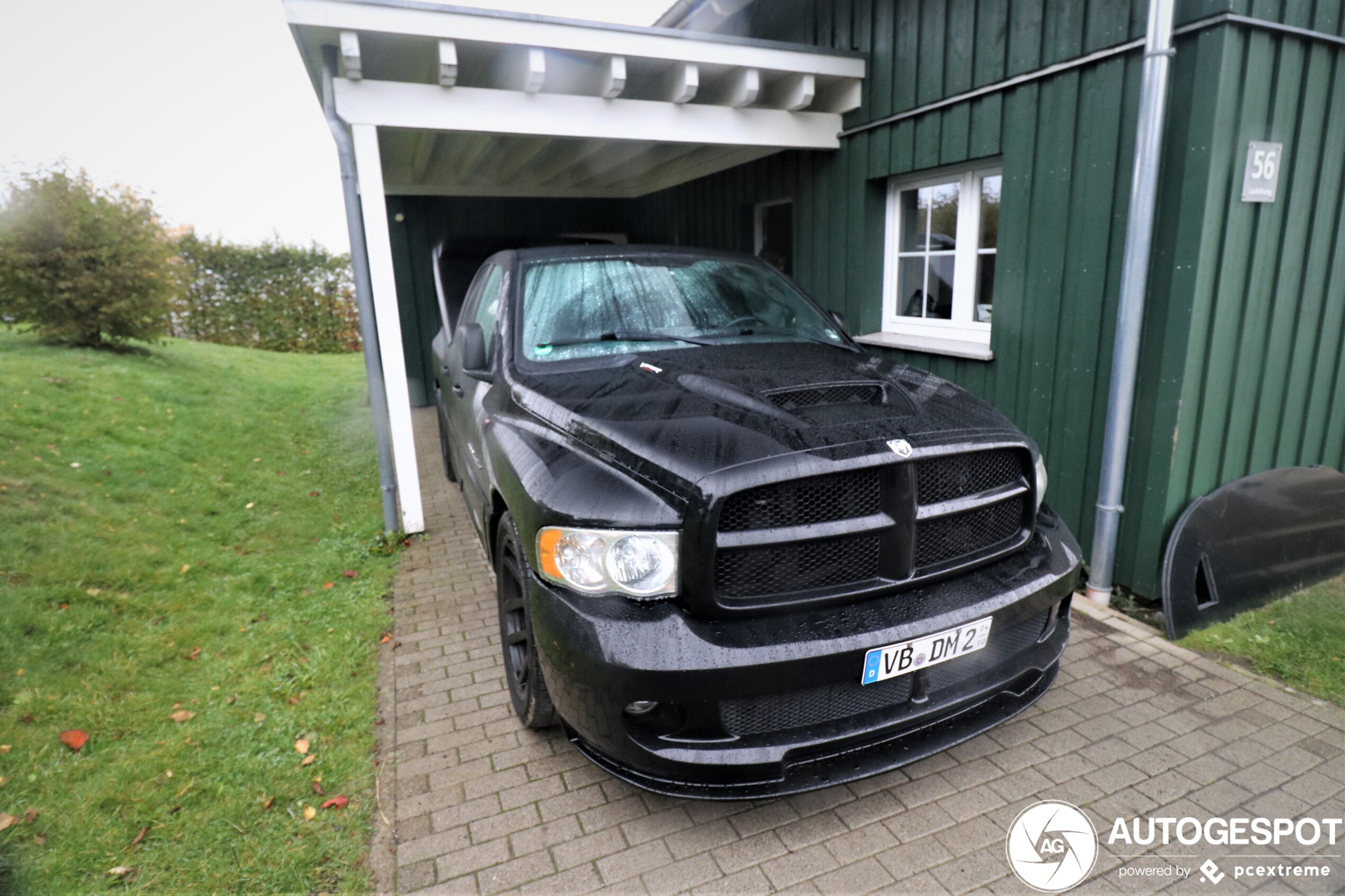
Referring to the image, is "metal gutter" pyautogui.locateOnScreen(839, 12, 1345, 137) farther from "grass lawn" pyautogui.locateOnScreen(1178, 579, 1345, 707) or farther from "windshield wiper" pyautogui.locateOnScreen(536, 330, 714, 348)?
"grass lawn" pyautogui.locateOnScreen(1178, 579, 1345, 707)

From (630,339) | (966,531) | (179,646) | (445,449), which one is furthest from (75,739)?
(445,449)

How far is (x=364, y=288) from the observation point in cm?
473

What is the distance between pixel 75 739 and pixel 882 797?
10.1ft

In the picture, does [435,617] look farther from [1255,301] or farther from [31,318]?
[31,318]

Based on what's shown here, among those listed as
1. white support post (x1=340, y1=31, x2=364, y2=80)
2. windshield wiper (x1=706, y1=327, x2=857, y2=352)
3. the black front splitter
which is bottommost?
the black front splitter

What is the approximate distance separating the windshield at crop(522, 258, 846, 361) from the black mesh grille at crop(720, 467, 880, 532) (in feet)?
4.15

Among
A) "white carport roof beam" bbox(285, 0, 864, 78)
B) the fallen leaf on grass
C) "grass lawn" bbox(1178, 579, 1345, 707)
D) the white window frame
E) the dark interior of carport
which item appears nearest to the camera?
the fallen leaf on grass

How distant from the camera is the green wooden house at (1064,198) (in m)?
3.46

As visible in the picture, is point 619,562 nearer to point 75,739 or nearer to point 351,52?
point 75,739

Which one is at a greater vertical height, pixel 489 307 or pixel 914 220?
pixel 914 220

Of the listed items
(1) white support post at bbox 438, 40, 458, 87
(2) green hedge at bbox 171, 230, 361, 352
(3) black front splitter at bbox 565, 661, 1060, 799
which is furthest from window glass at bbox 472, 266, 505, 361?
(2) green hedge at bbox 171, 230, 361, 352

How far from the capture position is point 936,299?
544cm

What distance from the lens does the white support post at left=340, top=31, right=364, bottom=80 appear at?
4027mm

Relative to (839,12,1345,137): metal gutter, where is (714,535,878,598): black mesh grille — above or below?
below
